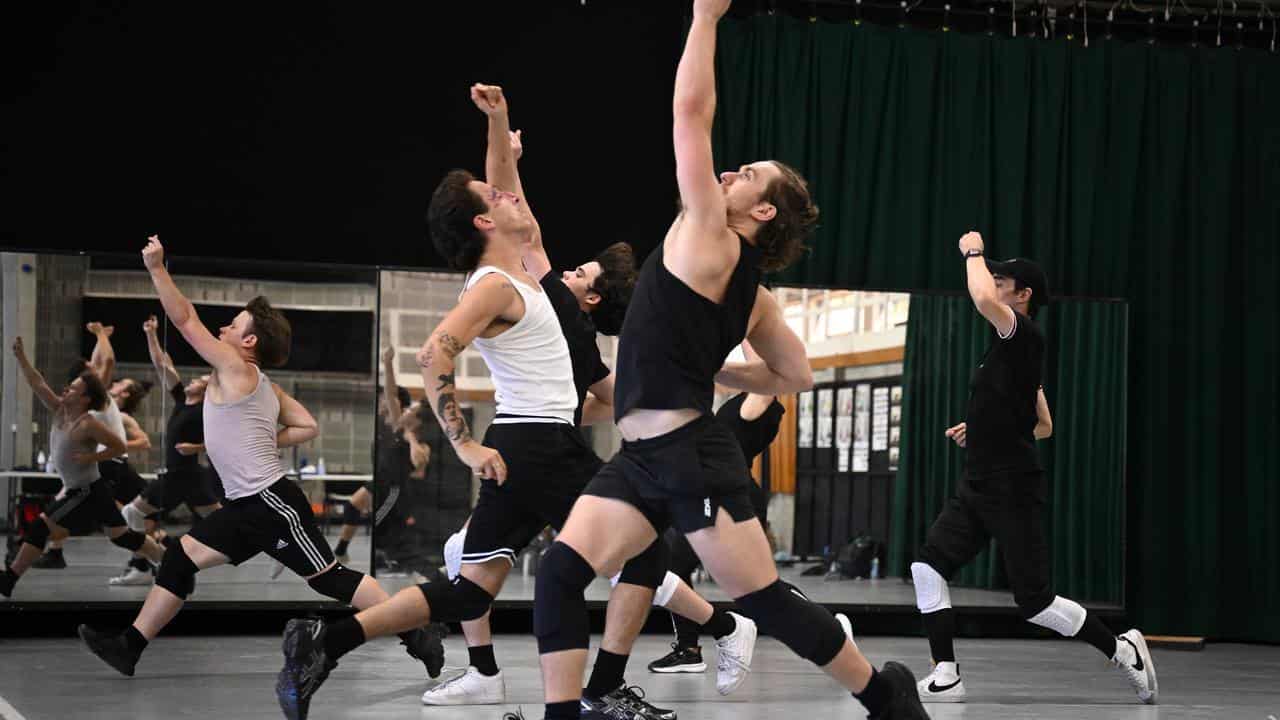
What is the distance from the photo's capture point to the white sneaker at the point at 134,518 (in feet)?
19.6

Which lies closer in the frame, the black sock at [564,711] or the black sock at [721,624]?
the black sock at [564,711]

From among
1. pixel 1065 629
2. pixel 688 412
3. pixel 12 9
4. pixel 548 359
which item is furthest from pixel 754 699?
pixel 12 9

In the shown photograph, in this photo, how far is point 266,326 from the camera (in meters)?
4.66

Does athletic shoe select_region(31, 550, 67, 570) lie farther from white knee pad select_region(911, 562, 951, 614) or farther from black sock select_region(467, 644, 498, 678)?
white knee pad select_region(911, 562, 951, 614)

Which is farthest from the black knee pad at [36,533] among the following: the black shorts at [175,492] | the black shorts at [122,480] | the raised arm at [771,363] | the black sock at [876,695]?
the black sock at [876,695]

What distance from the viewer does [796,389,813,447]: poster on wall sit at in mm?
6445

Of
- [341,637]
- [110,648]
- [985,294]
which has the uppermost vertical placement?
[985,294]

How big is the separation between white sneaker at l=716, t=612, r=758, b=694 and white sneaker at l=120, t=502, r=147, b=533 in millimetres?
2876

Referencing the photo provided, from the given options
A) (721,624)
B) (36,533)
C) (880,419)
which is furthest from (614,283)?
(36,533)

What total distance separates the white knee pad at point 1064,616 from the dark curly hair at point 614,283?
64.4 inches

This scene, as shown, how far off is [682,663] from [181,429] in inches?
99.2

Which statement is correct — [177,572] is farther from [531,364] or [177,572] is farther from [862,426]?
[862,426]

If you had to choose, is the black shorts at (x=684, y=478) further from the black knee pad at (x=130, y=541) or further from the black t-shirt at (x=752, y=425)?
the black knee pad at (x=130, y=541)

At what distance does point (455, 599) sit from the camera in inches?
136
